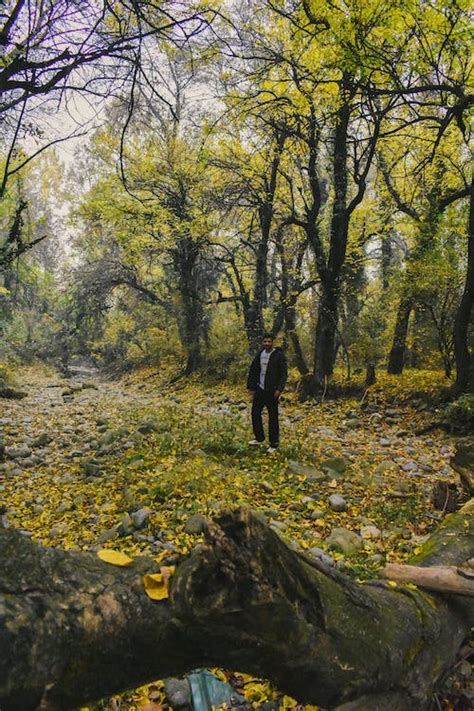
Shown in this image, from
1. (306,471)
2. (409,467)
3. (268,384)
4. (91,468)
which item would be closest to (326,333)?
(268,384)

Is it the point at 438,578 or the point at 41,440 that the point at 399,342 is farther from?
the point at 438,578

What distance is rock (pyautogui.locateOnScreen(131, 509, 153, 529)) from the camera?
421 cm

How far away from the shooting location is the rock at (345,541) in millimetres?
3803

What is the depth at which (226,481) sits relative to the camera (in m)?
5.27

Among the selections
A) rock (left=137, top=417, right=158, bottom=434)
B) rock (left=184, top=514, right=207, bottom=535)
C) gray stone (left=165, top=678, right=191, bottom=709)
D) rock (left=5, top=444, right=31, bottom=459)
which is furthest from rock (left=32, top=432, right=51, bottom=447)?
gray stone (left=165, top=678, right=191, bottom=709)

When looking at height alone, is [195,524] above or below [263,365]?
below

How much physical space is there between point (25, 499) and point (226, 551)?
4544 mm

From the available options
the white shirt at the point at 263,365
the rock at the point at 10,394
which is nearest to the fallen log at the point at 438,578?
the white shirt at the point at 263,365

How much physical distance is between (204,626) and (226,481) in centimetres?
375

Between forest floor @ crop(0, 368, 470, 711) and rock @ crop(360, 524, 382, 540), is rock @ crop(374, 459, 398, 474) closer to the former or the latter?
forest floor @ crop(0, 368, 470, 711)

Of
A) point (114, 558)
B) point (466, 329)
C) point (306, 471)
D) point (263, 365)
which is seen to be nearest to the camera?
point (114, 558)

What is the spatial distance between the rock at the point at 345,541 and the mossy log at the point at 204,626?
5.81 ft

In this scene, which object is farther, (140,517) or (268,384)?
(268,384)

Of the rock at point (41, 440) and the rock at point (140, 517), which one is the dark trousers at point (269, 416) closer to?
the rock at point (140, 517)
